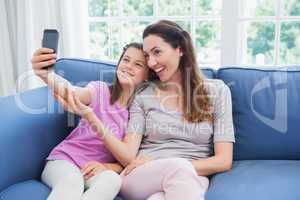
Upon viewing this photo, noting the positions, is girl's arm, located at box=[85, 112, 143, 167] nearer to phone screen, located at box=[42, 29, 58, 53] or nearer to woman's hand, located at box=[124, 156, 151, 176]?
woman's hand, located at box=[124, 156, 151, 176]

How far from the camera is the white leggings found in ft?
4.27

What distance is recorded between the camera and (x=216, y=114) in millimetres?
1599

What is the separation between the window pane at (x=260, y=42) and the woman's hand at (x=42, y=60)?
1.35m

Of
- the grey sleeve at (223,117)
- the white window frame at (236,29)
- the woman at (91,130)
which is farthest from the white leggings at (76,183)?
the white window frame at (236,29)

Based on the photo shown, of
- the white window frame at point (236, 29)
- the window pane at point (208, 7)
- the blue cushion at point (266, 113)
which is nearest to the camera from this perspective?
the blue cushion at point (266, 113)

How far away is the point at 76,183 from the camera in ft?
4.47

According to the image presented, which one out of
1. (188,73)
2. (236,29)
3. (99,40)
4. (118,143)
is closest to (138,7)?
(99,40)

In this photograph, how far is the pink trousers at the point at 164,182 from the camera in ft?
4.20

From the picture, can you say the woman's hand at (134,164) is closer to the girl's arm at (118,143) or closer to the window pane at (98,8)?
the girl's arm at (118,143)

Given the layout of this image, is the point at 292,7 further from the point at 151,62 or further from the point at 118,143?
the point at 118,143

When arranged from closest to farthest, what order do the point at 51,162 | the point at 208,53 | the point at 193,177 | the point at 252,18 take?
1. the point at 193,177
2. the point at 51,162
3. the point at 252,18
4. the point at 208,53

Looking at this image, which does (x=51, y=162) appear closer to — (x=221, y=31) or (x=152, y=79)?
(x=152, y=79)

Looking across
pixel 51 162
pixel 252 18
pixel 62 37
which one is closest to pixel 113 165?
pixel 51 162

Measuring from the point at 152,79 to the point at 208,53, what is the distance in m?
0.94
